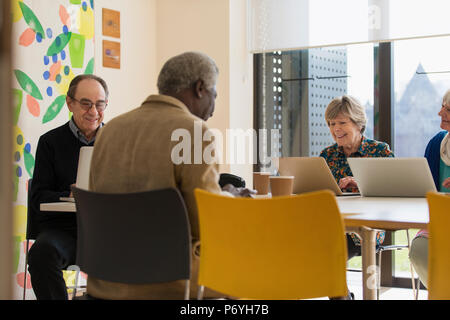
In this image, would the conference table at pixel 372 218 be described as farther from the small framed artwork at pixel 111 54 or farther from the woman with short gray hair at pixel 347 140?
the small framed artwork at pixel 111 54

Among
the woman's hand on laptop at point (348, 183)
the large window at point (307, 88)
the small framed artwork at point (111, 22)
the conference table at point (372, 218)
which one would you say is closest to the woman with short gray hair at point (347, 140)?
the woman's hand on laptop at point (348, 183)

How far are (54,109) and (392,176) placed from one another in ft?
8.32

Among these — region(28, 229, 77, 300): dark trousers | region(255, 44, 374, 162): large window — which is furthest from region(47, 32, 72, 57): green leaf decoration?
region(28, 229, 77, 300): dark trousers

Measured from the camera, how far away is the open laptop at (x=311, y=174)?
2.58 m

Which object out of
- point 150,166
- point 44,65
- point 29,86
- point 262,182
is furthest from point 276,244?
point 44,65

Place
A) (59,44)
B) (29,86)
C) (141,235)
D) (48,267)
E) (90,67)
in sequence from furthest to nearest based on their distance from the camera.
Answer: (90,67) < (59,44) < (29,86) < (48,267) < (141,235)

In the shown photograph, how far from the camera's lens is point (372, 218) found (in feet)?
5.58

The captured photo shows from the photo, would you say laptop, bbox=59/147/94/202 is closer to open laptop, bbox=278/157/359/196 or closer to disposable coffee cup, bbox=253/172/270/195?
disposable coffee cup, bbox=253/172/270/195

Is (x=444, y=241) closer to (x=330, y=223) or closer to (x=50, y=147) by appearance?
(x=330, y=223)

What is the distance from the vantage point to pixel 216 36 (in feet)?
15.6

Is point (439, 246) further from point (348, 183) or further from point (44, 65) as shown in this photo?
point (44, 65)

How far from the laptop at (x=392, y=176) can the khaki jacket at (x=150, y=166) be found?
919mm

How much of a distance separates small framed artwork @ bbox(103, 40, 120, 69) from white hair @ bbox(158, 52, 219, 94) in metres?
2.69
